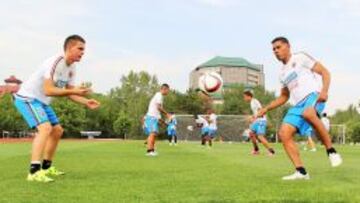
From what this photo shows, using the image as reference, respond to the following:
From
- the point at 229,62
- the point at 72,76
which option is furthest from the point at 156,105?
the point at 229,62

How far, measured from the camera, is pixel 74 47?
9102mm

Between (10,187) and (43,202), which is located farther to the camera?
(10,187)

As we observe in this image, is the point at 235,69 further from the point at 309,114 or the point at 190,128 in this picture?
the point at 309,114

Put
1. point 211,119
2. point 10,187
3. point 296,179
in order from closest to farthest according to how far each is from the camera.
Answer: point 10,187
point 296,179
point 211,119

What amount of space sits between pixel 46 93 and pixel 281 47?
3709 millimetres

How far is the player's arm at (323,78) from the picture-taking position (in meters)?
9.05

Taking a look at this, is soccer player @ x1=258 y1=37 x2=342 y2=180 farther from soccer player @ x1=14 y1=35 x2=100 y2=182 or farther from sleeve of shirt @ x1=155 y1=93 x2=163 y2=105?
sleeve of shirt @ x1=155 y1=93 x2=163 y2=105

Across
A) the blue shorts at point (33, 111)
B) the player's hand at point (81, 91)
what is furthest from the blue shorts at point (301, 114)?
the blue shorts at point (33, 111)

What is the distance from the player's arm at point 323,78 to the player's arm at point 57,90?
358 centimetres

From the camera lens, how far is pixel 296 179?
8.63 meters

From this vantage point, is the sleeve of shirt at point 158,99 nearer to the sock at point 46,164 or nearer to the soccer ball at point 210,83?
the soccer ball at point 210,83

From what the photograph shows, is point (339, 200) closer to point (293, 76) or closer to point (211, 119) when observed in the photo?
point (293, 76)

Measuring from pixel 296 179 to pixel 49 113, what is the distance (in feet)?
13.1

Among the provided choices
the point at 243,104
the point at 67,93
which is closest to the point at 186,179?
the point at 67,93
